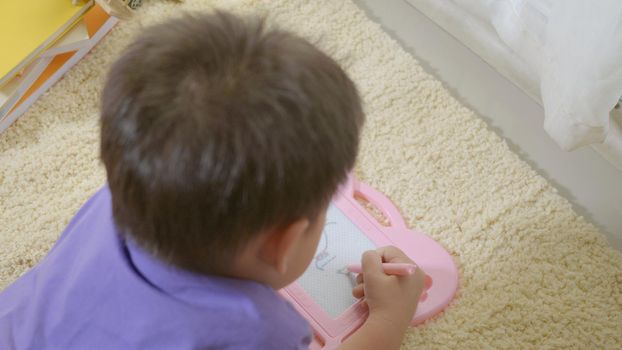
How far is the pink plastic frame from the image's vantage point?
82 centimetres

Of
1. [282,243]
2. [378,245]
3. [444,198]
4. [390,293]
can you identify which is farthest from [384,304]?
[282,243]

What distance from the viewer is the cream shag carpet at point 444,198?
0.86 meters

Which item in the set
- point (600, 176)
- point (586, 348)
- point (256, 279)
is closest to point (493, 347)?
point (586, 348)

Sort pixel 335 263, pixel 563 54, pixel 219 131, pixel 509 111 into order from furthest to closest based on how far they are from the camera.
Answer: pixel 509 111, pixel 335 263, pixel 563 54, pixel 219 131

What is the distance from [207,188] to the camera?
0.44 m

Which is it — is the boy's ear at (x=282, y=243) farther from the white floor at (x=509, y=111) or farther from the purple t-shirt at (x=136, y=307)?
the white floor at (x=509, y=111)

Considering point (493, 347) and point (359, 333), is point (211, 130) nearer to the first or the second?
point (359, 333)

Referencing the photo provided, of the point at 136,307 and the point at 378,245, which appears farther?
the point at 378,245

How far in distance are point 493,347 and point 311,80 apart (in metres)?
0.53

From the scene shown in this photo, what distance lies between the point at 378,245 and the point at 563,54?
1.08 ft

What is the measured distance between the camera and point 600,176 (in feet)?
3.21

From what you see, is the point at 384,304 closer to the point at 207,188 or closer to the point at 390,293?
the point at 390,293

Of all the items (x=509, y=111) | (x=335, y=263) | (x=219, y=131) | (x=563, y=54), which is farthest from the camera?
(x=509, y=111)

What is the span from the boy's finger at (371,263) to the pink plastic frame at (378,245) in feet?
0.16
